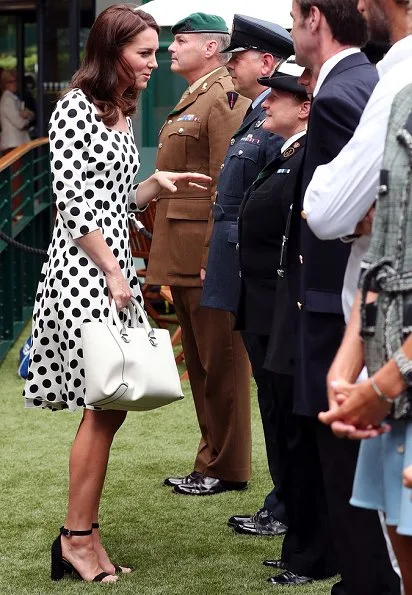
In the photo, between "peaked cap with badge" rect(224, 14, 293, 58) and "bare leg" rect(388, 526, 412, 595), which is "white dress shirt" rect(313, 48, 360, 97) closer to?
"bare leg" rect(388, 526, 412, 595)

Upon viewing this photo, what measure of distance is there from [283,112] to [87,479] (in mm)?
1451

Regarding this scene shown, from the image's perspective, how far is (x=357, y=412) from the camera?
2.31 m

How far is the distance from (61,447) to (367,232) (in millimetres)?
3955

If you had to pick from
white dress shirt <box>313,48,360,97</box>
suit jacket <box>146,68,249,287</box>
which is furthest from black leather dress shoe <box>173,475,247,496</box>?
white dress shirt <box>313,48,360,97</box>

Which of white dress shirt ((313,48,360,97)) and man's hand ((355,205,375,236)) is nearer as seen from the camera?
man's hand ((355,205,375,236))

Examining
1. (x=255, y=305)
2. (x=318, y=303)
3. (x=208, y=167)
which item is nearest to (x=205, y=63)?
(x=208, y=167)

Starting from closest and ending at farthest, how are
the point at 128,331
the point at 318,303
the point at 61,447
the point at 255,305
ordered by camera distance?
the point at 318,303, the point at 128,331, the point at 255,305, the point at 61,447

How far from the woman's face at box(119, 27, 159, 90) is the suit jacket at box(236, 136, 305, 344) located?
0.55 metres

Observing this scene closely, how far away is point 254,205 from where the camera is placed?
418 cm

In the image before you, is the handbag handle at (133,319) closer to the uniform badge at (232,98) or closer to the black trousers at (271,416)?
the black trousers at (271,416)

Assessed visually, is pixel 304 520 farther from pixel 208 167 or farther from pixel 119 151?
pixel 208 167

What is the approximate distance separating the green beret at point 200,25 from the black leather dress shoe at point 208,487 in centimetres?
201

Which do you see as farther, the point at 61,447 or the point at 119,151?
the point at 61,447

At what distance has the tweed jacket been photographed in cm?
229
